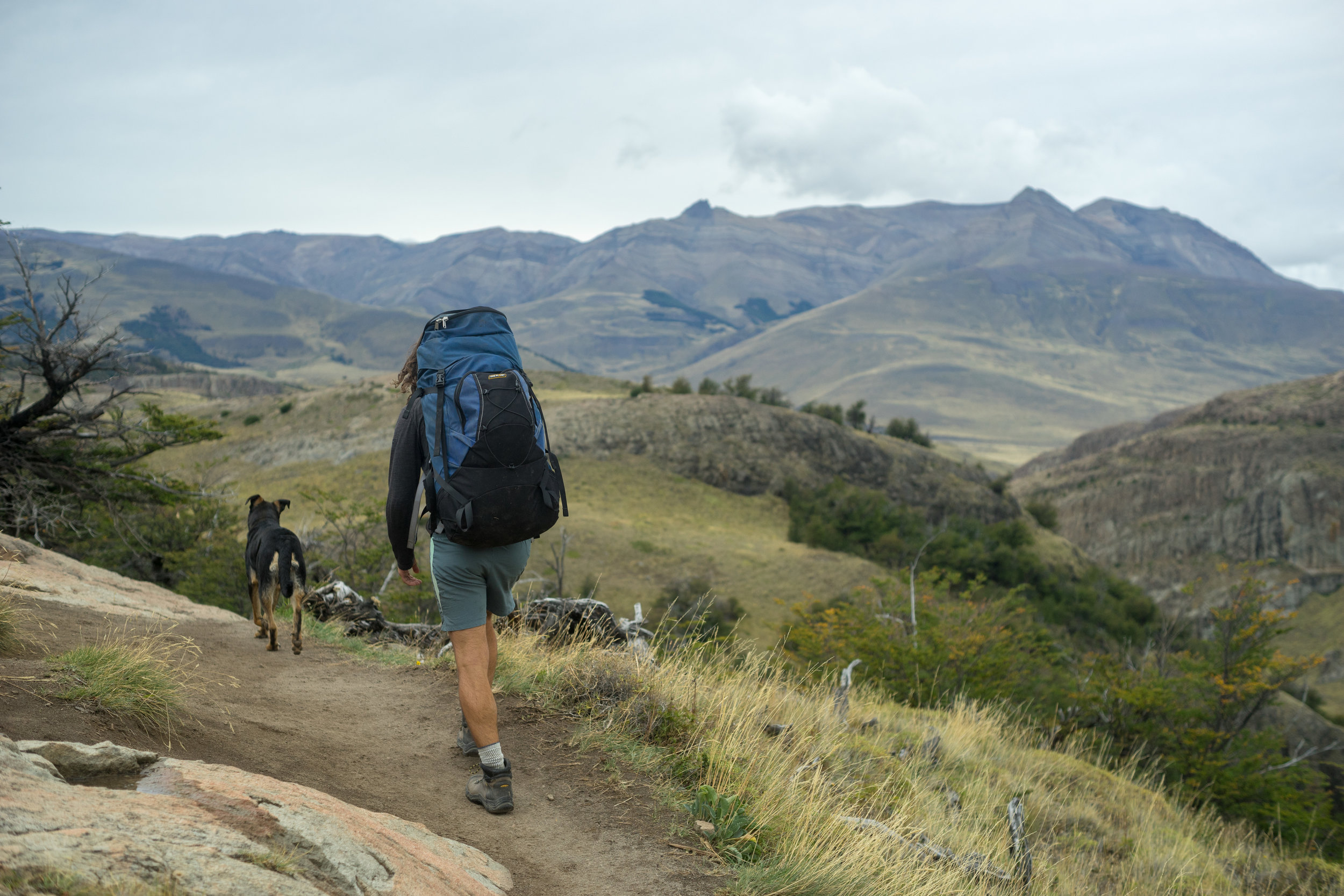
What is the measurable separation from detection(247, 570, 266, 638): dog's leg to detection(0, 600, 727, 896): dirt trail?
1.55m

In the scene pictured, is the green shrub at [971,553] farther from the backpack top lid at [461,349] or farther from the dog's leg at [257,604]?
the backpack top lid at [461,349]

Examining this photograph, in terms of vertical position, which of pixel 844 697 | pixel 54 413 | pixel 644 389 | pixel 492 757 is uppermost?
pixel 644 389

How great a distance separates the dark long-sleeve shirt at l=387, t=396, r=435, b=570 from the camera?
3.75 meters

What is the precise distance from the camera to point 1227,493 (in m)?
67.8

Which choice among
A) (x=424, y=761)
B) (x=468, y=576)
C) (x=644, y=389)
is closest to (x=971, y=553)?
(x=644, y=389)

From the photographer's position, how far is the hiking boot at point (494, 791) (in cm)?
377

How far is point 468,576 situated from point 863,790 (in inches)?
110

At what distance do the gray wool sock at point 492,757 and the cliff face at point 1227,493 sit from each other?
70578 millimetres

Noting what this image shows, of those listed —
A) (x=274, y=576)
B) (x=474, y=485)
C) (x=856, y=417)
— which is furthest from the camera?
(x=856, y=417)

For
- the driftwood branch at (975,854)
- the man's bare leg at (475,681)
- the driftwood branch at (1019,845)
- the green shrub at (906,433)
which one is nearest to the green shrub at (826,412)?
the green shrub at (906,433)

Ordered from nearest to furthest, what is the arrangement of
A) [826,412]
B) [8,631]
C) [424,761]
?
[8,631]
[424,761]
[826,412]

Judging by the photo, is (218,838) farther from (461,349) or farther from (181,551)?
(181,551)

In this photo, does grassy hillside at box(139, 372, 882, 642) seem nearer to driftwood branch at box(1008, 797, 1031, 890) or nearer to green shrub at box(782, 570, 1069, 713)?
green shrub at box(782, 570, 1069, 713)

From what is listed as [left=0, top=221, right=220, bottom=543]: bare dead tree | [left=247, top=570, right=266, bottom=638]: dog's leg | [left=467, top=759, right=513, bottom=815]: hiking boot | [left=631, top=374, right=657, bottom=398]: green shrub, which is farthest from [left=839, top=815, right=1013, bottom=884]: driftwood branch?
[left=631, top=374, right=657, bottom=398]: green shrub
